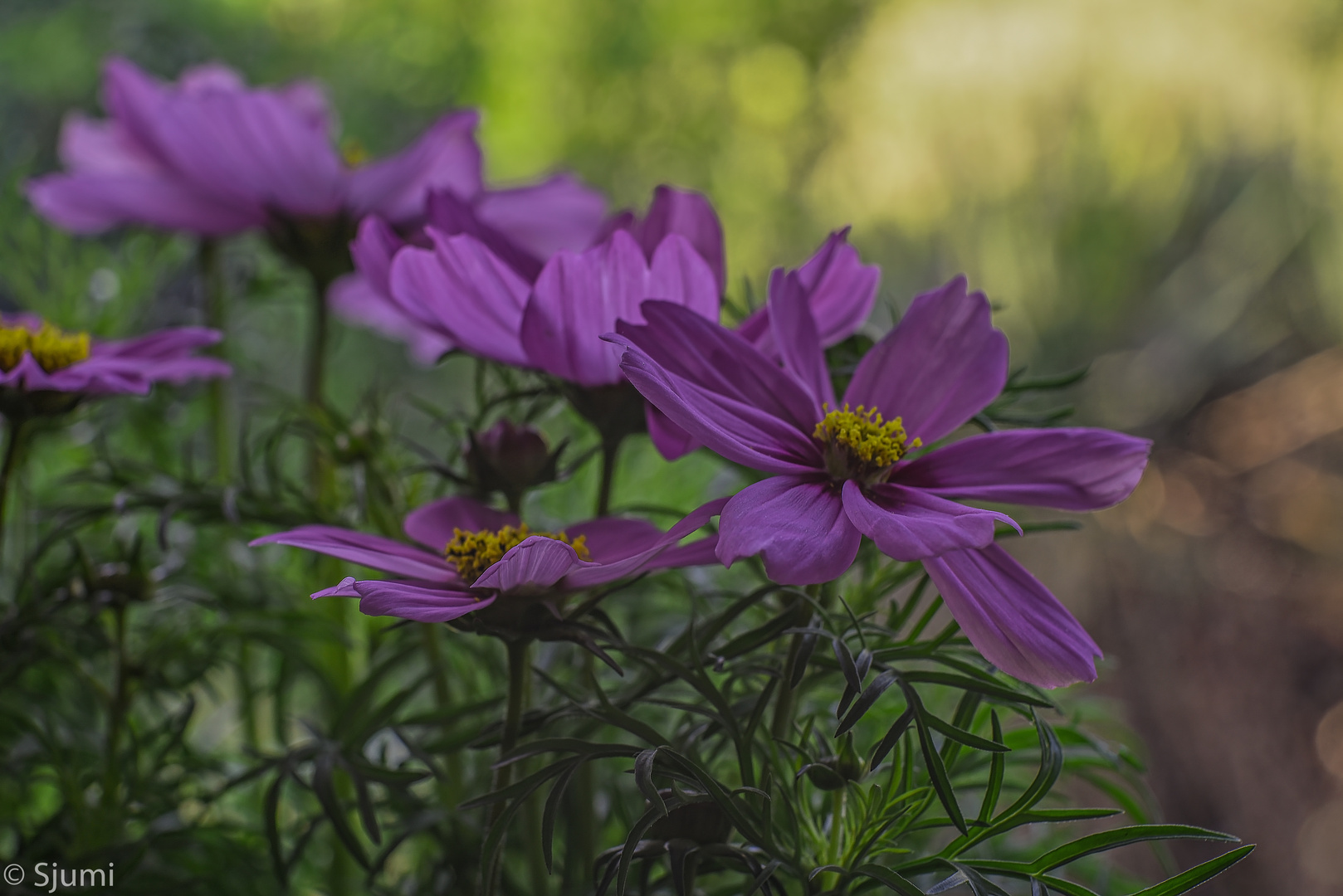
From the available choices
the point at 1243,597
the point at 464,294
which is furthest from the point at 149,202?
the point at 1243,597

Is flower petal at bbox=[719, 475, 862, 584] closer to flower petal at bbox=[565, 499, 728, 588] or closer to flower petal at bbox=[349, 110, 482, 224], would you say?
flower petal at bbox=[565, 499, 728, 588]

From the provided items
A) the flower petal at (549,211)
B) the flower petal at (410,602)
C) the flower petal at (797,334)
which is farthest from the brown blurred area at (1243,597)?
the flower petal at (410,602)

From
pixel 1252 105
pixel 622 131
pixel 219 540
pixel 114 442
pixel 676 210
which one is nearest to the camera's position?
pixel 676 210

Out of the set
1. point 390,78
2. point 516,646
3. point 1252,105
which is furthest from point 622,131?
point 516,646

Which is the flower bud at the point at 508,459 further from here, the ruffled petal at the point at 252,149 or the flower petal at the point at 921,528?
the ruffled petal at the point at 252,149

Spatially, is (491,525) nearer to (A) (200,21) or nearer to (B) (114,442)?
(B) (114,442)

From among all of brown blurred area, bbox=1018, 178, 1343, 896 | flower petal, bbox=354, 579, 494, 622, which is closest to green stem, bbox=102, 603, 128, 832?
flower petal, bbox=354, 579, 494, 622
